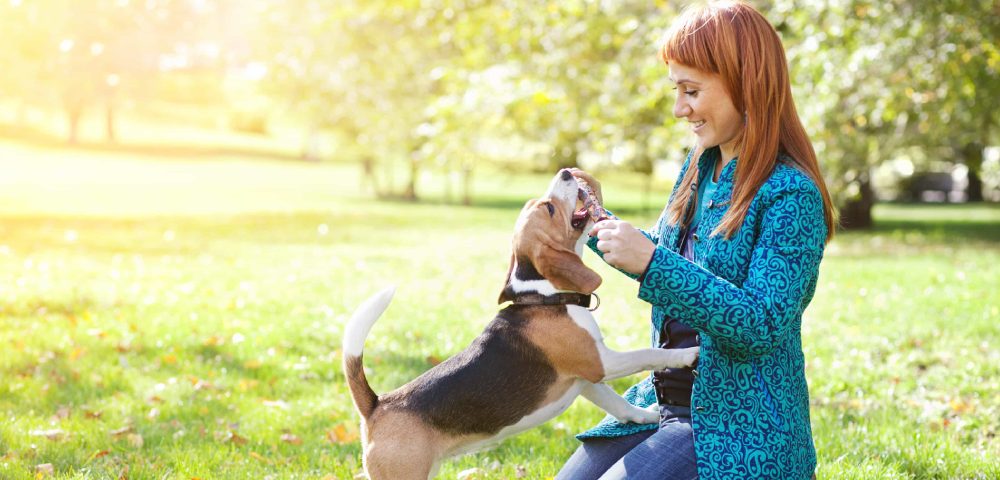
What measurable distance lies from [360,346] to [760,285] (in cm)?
156

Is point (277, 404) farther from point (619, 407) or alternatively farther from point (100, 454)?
point (619, 407)

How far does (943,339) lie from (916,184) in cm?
3772

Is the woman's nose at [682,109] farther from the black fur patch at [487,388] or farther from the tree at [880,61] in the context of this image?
the tree at [880,61]

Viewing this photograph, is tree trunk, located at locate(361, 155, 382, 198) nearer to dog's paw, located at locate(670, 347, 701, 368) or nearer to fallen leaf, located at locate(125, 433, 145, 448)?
fallen leaf, located at locate(125, 433, 145, 448)

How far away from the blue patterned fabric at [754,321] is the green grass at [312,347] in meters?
1.84

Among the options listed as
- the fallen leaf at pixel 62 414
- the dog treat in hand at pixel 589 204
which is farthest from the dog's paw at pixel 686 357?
the fallen leaf at pixel 62 414

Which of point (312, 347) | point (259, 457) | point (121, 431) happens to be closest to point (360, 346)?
point (259, 457)

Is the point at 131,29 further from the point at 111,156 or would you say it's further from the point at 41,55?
the point at 111,156

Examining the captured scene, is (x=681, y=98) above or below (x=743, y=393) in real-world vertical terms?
above

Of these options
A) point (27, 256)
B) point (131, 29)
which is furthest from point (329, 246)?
point (131, 29)

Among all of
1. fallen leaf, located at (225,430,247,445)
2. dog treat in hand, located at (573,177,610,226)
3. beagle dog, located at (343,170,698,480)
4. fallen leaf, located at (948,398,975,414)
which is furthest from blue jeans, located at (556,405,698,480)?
fallen leaf, located at (948,398,975,414)

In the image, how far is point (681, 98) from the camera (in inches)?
133

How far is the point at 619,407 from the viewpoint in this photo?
369 cm

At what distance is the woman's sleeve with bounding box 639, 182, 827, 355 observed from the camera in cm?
294
